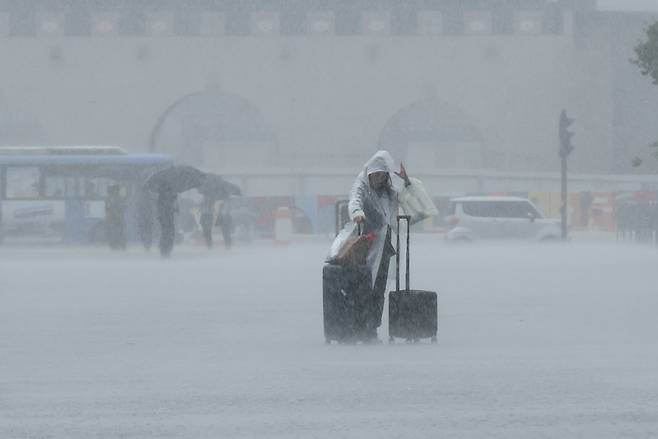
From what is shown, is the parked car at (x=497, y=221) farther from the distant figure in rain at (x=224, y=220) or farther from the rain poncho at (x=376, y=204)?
the rain poncho at (x=376, y=204)

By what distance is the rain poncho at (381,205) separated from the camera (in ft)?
39.9

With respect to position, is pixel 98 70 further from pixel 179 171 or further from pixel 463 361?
pixel 463 361

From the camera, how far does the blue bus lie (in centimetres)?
4141

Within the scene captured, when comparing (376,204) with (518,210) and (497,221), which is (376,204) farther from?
(518,210)

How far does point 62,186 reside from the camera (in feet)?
138

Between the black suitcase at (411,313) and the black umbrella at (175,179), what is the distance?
2189 cm

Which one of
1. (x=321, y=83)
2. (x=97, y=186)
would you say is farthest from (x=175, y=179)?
(x=321, y=83)

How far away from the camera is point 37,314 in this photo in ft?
52.9

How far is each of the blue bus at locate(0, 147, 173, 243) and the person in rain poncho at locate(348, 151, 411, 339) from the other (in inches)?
1147

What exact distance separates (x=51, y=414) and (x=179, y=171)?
2637 cm

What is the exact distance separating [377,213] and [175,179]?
22.5 metres

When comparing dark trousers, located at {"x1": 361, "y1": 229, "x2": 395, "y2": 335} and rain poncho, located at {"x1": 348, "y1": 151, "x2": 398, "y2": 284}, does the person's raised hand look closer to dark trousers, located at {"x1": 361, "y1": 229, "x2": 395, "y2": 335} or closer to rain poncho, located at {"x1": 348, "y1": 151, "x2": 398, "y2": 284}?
rain poncho, located at {"x1": 348, "y1": 151, "x2": 398, "y2": 284}

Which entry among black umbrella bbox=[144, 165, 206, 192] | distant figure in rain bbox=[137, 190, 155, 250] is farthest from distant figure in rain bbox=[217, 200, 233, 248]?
black umbrella bbox=[144, 165, 206, 192]

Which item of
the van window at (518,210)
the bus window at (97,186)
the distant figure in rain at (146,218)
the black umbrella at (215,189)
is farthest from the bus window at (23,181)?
the van window at (518,210)
